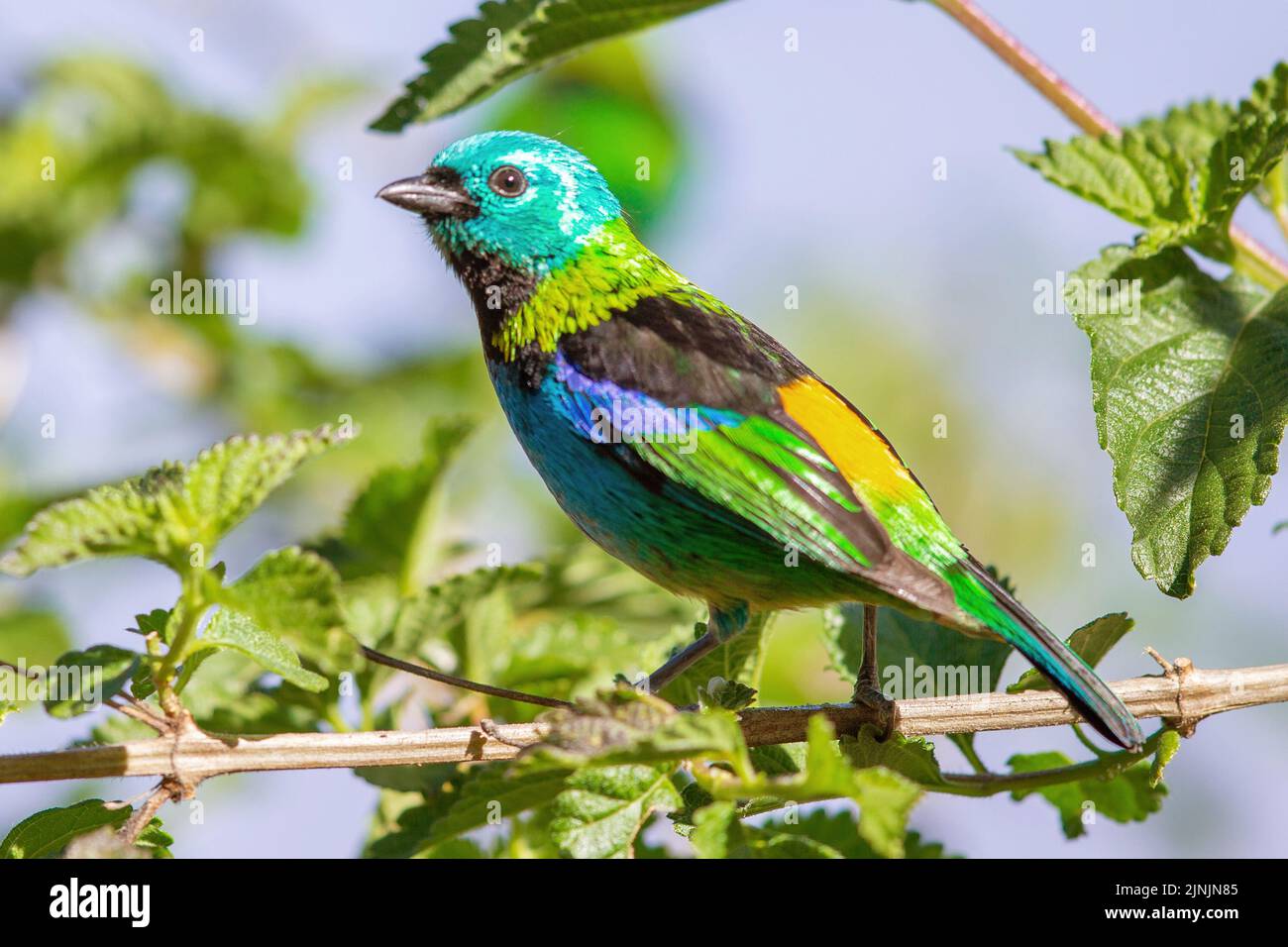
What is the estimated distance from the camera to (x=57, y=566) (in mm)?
2242

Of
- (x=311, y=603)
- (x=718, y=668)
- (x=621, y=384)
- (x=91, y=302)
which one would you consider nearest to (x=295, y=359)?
(x=91, y=302)

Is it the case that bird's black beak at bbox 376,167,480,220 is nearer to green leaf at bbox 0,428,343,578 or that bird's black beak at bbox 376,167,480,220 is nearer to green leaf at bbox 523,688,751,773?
green leaf at bbox 0,428,343,578

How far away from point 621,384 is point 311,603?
1.20 m

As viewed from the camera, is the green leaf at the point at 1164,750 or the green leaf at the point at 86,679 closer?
the green leaf at the point at 86,679

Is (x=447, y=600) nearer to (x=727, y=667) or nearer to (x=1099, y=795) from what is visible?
(x=727, y=667)

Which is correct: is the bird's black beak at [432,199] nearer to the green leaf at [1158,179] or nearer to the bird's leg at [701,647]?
the bird's leg at [701,647]

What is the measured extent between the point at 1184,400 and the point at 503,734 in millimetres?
1637

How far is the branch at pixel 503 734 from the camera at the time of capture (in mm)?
2566

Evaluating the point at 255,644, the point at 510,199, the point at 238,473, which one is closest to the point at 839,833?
the point at 255,644

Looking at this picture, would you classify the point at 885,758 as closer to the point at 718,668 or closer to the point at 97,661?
the point at 718,668

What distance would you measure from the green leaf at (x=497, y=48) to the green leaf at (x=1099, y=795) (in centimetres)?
200

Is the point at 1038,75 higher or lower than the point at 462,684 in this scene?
higher

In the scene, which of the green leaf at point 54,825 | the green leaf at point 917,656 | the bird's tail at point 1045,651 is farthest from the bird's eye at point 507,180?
the green leaf at point 54,825

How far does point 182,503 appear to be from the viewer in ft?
7.73
